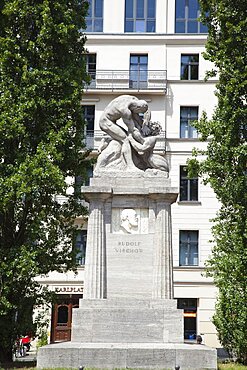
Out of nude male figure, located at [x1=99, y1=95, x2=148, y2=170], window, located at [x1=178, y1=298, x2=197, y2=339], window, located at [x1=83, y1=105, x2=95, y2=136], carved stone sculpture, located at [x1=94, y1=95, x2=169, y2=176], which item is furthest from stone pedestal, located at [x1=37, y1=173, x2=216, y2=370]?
window, located at [x1=83, y1=105, x2=95, y2=136]

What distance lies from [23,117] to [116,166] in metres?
4.18

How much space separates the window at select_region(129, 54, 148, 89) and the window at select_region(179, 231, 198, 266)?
31.0 feet

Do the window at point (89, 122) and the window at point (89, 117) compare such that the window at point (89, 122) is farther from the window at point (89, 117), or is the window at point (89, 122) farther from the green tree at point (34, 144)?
the green tree at point (34, 144)

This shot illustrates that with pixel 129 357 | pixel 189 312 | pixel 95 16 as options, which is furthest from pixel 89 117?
pixel 129 357

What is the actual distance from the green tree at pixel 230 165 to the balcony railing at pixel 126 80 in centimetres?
1374

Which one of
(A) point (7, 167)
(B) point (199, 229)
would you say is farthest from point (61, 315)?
(A) point (7, 167)

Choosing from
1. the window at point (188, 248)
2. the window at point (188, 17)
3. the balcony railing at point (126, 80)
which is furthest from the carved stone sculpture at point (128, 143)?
the window at point (188, 17)

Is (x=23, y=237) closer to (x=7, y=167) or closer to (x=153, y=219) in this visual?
(x=7, y=167)

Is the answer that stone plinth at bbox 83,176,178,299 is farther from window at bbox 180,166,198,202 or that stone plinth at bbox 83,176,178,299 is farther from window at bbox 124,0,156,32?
window at bbox 124,0,156,32

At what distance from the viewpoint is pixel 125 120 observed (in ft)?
60.3

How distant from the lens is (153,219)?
56.5 feet

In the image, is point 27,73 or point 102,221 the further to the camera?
point 27,73

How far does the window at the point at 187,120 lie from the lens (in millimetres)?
37281

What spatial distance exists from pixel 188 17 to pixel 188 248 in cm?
1450
